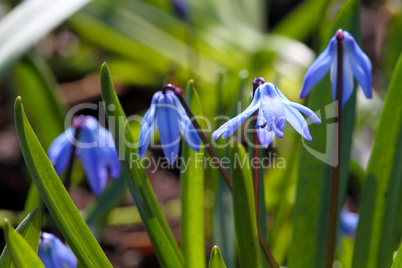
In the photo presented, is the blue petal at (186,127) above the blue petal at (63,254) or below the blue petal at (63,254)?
above

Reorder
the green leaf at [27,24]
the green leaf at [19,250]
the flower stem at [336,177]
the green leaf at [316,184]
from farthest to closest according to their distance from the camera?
1. the green leaf at [27,24]
2. the green leaf at [316,184]
3. the flower stem at [336,177]
4. the green leaf at [19,250]

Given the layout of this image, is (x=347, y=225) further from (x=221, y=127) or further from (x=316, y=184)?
(x=221, y=127)

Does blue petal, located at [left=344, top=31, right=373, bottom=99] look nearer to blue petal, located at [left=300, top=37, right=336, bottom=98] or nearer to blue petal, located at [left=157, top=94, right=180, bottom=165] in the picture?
blue petal, located at [left=300, top=37, right=336, bottom=98]

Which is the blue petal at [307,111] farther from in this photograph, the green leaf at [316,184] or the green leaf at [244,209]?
the green leaf at [316,184]

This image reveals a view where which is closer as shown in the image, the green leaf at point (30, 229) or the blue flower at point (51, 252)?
the green leaf at point (30, 229)

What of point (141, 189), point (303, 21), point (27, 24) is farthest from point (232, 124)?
point (303, 21)

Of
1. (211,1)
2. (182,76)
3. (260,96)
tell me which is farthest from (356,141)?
(260,96)

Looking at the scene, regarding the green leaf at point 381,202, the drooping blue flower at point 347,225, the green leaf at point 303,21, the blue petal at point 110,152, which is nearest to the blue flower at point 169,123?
the blue petal at point 110,152
